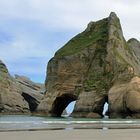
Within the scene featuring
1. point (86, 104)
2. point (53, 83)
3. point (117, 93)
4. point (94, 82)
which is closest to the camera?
point (117, 93)

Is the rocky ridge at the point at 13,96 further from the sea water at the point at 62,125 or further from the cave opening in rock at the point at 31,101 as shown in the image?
the sea water at the point at 62,125

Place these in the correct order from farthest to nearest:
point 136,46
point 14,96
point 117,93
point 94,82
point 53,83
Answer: point 14,96
point 136,46
point 53,83
point 94,82
point 117,93

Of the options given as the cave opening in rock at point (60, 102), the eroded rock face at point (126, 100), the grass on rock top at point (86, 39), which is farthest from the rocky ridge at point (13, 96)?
the eroded rock face at point (126, 100)

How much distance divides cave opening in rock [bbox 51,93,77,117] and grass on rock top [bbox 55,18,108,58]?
8739mm

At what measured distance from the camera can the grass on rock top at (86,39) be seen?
92062 millimetres

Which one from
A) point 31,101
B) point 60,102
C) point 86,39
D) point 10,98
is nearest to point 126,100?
point 60,102

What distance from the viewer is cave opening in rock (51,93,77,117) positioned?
88.9 m

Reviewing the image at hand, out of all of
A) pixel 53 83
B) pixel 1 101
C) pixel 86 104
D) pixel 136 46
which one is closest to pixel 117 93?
pixel 86 104

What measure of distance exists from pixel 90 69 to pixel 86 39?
32.5 ft

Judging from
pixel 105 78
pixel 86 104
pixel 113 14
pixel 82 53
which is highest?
pixel 113 14

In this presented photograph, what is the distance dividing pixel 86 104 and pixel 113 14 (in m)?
23.6

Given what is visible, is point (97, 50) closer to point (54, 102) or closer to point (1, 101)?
point (54, 102)

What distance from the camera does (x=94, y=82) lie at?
85.2 m

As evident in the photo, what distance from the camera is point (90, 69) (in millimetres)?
89250
